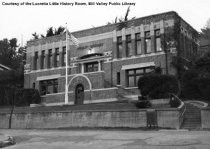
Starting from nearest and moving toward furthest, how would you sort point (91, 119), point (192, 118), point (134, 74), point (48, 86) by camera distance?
point (192, 118) < point (91, 119) < point (134, 74) < point (48, 86)

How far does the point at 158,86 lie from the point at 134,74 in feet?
24.0

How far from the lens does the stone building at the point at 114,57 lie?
Answer: 3491 cm

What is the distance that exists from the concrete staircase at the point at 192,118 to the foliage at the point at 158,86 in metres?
3.19

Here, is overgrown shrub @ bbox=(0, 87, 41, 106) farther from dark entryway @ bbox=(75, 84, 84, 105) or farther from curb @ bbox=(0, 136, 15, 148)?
curb @ bbox=(0, 136, 15, 148)

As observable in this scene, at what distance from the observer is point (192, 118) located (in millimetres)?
23344

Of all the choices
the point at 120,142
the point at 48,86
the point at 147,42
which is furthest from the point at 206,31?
the point at 120,142

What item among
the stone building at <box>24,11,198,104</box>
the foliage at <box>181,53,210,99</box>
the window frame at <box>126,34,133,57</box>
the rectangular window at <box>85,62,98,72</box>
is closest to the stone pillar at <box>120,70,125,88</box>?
the stone building at <box>24,11,198,104</box>

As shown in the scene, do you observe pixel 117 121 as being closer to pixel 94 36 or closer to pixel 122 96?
pixel 122 96

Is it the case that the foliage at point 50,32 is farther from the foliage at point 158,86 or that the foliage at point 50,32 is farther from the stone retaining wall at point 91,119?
the foliage at point 158,86

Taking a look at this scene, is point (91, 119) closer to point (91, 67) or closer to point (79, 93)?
point (79, 93)

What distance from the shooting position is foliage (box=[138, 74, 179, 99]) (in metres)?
28.8

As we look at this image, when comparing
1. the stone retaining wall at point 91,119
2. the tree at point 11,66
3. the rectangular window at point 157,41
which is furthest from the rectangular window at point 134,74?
the tree at point 11,66

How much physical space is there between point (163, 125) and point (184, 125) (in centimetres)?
133

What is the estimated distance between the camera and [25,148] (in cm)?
1664
